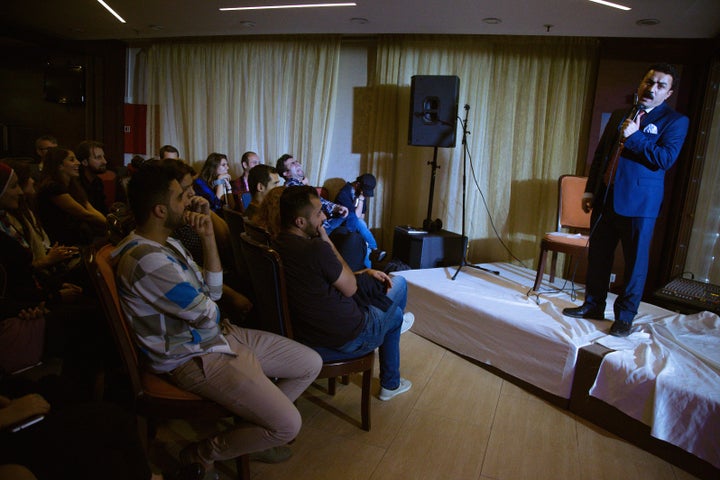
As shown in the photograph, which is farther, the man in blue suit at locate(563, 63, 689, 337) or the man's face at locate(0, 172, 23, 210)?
the man in blue suit at locate(563, 63, 689, 337)

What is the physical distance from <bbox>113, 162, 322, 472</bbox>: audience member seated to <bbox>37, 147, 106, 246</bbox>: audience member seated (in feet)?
5.79

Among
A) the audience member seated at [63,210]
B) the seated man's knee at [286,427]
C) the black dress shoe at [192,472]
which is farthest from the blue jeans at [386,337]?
the audience member seated at [63,210]

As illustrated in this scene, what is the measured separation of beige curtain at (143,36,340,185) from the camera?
17.9ft

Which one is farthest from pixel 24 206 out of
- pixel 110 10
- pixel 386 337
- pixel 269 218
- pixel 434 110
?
pixel 434 110

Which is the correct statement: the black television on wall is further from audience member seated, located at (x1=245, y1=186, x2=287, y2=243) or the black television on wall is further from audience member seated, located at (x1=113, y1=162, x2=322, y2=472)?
audience member seated, located at (x1=113, y1=162, x2=322, y2=472)

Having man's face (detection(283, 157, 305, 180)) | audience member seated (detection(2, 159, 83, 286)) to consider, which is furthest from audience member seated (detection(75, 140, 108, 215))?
man's face (detection(283, 157, 305, 180))

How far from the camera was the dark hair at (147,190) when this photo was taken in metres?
1.46

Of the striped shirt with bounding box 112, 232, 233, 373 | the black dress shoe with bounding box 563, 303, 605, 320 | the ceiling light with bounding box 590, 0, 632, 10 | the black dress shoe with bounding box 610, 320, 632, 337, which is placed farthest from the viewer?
the ceiling light with bounding box 590, 0, 632, 10

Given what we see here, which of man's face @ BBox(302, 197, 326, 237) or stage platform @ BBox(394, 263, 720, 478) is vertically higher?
man's face @ BBox(302, 197, 326, 237)

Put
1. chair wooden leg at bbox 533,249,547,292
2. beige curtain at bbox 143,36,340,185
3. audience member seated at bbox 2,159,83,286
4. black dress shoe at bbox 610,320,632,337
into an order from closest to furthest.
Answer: audience member seated at bbox 2,159,83,286, black dress shoe at bbox 610,320,632,337, chair wooden leg at bbox 533,249,547,292, beige curtain at bbox 143,36,340,185

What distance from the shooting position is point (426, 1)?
11.9ft

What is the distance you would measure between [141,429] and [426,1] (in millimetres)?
3487

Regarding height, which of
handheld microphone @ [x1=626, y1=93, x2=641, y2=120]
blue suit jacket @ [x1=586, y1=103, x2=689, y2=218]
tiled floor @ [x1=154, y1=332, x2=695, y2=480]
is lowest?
tiled floor @ [x1=154, y1=332, x2=695, y2=480]

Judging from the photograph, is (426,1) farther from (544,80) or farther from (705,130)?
(705,130)
